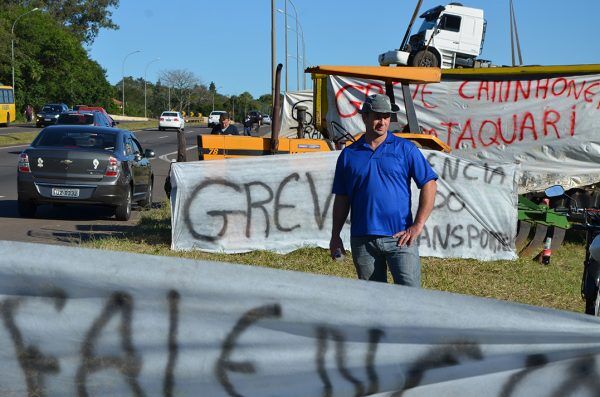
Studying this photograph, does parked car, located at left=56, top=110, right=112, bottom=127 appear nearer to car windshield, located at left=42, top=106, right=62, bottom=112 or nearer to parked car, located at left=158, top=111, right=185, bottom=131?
parked car, located at left=158, top=111, right=185, bottom=131

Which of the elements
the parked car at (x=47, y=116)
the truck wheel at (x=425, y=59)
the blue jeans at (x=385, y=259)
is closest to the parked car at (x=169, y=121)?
the parked car at (x=47, y=116)

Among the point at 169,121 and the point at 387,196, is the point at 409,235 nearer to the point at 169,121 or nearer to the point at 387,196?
the point at 387,196

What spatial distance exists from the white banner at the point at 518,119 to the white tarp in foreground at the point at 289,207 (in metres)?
4.30

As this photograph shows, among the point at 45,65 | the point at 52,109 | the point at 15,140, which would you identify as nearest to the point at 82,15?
the point at 45,65

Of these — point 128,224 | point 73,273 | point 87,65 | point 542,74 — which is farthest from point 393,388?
point 87,65

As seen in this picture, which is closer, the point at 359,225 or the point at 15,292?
the point at 15,292

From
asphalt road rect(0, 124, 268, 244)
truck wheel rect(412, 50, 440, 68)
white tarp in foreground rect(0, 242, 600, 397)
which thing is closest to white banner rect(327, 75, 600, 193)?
asphalt road rect(0, 124, 268, 244)

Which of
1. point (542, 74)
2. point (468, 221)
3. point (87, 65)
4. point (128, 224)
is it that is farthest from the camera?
point (87, 65)

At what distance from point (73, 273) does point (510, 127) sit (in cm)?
1354

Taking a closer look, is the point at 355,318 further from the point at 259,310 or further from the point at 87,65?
the point at 87,65

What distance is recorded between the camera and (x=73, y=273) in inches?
152

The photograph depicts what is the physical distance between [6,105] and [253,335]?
58.4 meters

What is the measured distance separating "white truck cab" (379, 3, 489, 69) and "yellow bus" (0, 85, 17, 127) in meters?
33.9

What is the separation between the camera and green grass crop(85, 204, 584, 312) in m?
9.22
